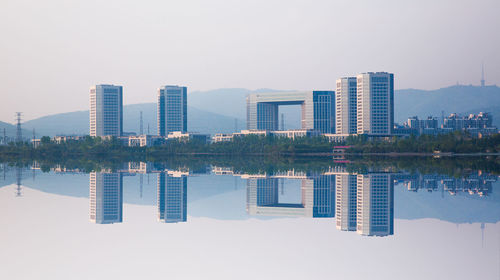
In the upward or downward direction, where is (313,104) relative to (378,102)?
upward

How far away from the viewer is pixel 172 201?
2083cm

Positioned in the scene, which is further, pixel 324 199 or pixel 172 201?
pixel 324 199

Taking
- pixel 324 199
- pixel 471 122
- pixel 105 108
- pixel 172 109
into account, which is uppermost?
pixel 172 109

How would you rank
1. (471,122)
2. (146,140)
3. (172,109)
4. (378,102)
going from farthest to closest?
(471,122) < (172,109) < (146,140) < (378,102)

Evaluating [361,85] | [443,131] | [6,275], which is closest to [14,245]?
[6,275]

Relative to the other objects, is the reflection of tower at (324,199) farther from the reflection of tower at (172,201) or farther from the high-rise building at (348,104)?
the high-rise building at (348,104)

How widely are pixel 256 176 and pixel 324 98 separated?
96070 mm

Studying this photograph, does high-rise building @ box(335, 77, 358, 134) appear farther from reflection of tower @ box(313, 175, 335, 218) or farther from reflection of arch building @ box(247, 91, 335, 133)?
reflection of tower @ box(313, 175, 335, 218)

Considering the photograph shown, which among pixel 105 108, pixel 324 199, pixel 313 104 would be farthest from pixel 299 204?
pixel 105 108

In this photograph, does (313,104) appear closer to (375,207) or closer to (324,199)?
(324,199)

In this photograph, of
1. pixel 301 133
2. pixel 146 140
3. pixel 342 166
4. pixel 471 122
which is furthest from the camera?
pixel 471 122

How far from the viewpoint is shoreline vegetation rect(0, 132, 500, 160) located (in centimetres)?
8138

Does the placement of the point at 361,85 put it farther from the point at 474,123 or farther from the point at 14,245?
the point at 14,245

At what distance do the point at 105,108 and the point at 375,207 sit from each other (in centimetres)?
12061
